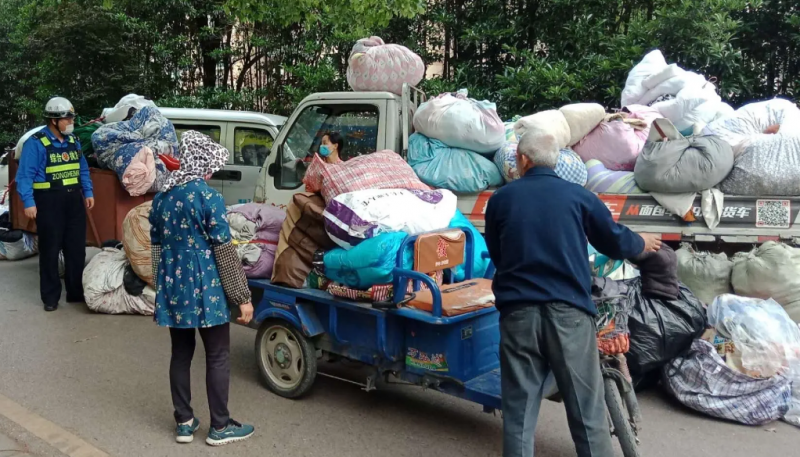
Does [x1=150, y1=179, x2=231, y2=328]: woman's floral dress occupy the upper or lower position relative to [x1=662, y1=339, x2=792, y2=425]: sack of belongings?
upper

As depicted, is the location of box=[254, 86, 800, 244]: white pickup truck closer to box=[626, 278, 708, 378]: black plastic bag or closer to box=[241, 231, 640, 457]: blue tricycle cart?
box=[626, 278, 708, 378]: black plastic bag

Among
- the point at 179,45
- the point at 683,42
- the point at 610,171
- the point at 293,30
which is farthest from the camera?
the point at 179,45

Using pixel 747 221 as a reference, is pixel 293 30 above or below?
above

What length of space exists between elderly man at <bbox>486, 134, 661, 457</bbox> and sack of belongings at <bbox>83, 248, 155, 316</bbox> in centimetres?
484

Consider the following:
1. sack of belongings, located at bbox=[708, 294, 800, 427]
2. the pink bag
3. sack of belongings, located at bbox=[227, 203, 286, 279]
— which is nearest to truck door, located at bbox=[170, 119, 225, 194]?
the pink bag

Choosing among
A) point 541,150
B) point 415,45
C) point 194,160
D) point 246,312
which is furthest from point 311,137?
point 415,45

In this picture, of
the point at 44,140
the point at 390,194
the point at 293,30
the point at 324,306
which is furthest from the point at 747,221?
the point at 293,30

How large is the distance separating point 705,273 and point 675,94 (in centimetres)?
192

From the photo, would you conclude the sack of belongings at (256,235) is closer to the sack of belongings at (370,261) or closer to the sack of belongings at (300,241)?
the sack of belongings at (300,241)

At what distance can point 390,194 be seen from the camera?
14.5 feet

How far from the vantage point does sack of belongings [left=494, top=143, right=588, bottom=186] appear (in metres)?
5.29

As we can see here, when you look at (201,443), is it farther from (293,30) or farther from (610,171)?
(293,30)

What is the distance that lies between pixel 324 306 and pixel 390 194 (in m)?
0.83

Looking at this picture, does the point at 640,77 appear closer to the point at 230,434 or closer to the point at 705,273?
the point at 705,273
